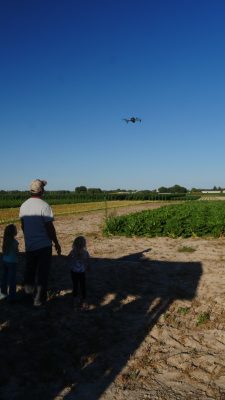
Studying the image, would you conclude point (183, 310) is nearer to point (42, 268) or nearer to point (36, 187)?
point (42, 268)

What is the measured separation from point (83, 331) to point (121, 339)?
0.56 meters

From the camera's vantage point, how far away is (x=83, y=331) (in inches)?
223

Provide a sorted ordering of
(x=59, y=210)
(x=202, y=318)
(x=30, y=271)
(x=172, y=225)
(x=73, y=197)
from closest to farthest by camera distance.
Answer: (x=202, y=318) < (x=30, y=271) < (x=172, y=225) < (x=59, y=210) < (x=73, y=197)

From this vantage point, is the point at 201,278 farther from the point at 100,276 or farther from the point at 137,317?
the point at 137,317

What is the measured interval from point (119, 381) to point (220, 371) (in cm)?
116

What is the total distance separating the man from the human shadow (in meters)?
0.56

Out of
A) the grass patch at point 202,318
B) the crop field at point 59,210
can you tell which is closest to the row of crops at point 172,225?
the crop field at point 59,210

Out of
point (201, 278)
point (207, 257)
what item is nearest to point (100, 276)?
point (201, 278)

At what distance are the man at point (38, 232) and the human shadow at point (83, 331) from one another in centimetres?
56

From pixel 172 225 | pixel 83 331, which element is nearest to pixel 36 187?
pixel 83 331

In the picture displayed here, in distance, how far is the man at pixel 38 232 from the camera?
620 cm

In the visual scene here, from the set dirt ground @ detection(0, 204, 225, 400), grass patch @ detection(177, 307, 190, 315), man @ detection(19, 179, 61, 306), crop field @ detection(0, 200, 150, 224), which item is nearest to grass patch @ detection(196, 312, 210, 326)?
dirt ground @ detection(0, 204, 225, 400)

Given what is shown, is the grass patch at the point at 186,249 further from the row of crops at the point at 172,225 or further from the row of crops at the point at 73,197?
the row of crops at the point at 73,197

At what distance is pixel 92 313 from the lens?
643cm
